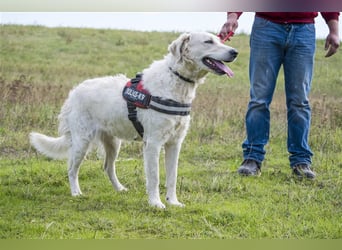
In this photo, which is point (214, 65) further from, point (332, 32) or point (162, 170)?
point (162, 170)

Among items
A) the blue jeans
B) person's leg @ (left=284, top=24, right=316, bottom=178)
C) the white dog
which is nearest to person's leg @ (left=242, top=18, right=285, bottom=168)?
the blue jeans

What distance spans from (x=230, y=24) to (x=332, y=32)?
1.35 m

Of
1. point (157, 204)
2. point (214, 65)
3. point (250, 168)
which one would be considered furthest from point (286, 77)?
point (157, 204)

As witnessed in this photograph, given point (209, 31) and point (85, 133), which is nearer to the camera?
point (209, 31)

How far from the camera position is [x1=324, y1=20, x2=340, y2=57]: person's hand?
6012 mm

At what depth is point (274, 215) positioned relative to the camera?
15.4ft

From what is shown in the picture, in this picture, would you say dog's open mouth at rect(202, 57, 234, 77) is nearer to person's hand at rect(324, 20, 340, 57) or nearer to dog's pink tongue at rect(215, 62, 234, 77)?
dog's pink tongue at rect(215, 62, 234, 77)

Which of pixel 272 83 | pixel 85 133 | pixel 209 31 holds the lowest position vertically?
pixel 85 133

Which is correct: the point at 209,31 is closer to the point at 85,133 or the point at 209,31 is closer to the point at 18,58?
the point at 85,133

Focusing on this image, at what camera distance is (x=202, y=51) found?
486 centimetres

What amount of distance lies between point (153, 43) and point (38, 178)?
19.7ft

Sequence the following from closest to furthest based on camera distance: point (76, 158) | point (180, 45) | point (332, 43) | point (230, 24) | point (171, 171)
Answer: point (180, 45), point (171, 171), point (230, 24), point (76, 158), point (332, 43)

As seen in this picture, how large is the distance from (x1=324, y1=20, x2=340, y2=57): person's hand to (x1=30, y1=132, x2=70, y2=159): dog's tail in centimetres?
282

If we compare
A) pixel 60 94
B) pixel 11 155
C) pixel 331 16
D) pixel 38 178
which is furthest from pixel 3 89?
pixel 331 16
